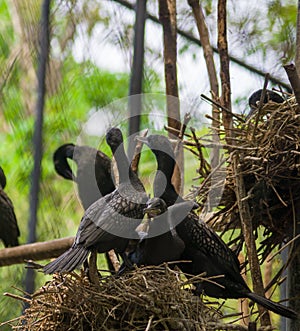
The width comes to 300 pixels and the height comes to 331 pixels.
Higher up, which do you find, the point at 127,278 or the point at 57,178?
the point at 57,178

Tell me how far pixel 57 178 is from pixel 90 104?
107 cm

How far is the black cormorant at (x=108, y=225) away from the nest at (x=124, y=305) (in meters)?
0.04

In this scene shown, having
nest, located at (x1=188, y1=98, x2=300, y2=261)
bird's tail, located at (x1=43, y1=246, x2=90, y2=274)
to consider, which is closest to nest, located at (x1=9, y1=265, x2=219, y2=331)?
bird's tail, located at (x1=43, y1=246, x2=90, y2=274)

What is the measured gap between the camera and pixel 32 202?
3.12 meters

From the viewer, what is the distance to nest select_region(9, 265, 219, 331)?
1.81 m

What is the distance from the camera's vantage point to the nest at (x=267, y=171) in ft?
7.37

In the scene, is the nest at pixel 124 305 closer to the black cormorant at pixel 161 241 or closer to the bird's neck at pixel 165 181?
the black cormorant at pixel 161 241

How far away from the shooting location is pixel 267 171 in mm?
2236

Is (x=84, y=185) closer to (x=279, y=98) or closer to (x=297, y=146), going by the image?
(x=279, y=98)

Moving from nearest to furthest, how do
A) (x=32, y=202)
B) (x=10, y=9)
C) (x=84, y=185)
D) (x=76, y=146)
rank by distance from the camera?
(x=32, y=202) → (x=84, y=185) → (x=76, y=146) → (x=10, y=9)

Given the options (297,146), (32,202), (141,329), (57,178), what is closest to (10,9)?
(57,178)

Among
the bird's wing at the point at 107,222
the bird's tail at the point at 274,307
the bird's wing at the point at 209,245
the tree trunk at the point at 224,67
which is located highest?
the tree trunk at the point at 224,67

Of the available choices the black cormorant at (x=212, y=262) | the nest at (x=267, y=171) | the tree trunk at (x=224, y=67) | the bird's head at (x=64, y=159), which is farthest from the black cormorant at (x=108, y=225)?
the bird's head at (x=64, y=159)

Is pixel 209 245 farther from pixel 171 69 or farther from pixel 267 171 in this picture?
pixel 171 69
